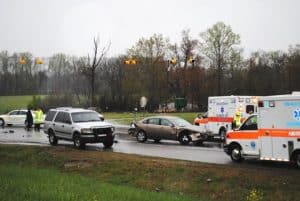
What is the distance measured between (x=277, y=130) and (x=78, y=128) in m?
11.5

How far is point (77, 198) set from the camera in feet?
33.2

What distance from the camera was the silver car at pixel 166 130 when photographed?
29.0m

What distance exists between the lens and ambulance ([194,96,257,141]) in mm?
30859

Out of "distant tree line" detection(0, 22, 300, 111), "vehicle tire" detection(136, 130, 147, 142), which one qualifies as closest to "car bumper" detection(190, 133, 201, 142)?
"vehicle tire" detection(136, 130, 147, 142)

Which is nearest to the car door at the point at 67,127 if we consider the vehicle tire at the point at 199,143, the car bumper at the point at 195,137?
the car bumper at the point at 195,137

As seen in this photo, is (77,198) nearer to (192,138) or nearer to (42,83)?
(192,138)

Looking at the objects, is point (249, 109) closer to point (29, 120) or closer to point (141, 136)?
point (141, 136)

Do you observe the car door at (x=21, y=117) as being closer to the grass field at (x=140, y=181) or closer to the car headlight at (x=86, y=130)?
the car headlight at (x=86, y=130)

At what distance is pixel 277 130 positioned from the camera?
17297mm

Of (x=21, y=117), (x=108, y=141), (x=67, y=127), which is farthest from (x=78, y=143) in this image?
(x=21, y=117)

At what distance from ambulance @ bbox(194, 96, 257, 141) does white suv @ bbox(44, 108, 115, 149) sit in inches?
255

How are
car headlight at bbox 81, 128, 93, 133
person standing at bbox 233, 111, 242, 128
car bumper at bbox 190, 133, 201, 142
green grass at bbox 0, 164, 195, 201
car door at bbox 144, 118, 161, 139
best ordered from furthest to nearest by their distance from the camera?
car door at bbox 144, 118, 161, 139, person standing at bbox 233, 111, 242, 128, car bumper at bbox 190, 133, 201, 142, car headlight at bbox 81, 128, 93, 133, green grass at bbox 0, 164, 195, 201

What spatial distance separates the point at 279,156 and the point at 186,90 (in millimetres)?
78762

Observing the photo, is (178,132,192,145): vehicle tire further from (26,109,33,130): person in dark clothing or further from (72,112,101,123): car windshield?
(26,109,33,130): person in dark clothing
